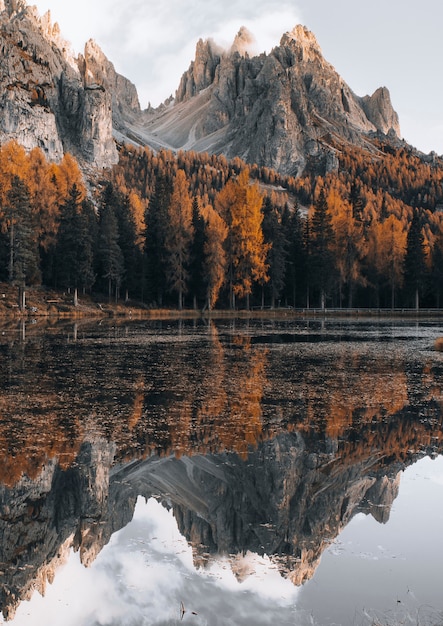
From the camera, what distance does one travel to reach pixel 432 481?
945 cm

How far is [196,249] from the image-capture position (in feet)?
245

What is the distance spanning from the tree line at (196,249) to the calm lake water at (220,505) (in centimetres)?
4707

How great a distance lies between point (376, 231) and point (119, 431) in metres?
88.4

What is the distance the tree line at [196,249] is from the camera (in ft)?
221

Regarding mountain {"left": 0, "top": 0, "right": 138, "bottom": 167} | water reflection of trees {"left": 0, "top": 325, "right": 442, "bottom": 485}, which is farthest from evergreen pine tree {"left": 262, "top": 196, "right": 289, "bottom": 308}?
mountain {"left": 0, "top": 0, "right": 138, "bottom": 167}

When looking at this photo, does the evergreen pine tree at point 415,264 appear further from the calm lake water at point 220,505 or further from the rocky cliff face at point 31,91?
the rocky cliff face at point 31,91

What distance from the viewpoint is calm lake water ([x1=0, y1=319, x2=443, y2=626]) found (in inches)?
219

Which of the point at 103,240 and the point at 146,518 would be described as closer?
the point at 146,518

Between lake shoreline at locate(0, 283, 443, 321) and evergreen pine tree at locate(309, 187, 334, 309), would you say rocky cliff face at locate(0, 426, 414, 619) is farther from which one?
evergreen pine tree at locate(309, 187, 334, 309)

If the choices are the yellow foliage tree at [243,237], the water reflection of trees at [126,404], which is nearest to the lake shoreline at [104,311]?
the yellow foliage tree at [243,237]

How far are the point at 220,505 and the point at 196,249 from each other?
222 feet

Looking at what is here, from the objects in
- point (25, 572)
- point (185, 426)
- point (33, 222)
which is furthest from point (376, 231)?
point (25, 572)

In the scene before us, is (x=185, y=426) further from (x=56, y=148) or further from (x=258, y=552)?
(x=56, y=148)

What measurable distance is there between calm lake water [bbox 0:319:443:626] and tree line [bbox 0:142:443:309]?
1853 inches
